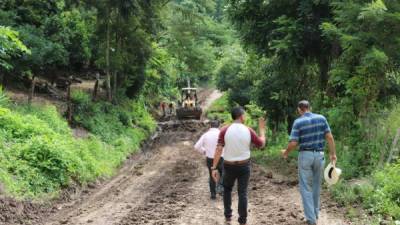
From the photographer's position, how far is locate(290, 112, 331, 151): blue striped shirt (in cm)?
904

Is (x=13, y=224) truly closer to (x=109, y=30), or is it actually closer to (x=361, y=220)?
(x=361, y=220)

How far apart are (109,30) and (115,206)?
55.6ft

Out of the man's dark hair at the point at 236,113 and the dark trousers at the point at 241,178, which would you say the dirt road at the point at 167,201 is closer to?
the dark trousers at the point at 241,178

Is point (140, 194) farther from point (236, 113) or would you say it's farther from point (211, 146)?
point (236, 113)

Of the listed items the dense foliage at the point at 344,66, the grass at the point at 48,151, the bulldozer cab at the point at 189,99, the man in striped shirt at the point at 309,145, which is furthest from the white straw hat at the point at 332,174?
→ the bulldozer cab at the point at 189,99

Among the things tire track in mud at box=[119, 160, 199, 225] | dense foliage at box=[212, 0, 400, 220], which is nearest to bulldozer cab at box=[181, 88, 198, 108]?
dense foliage at box=[212, 0, 400, 220]

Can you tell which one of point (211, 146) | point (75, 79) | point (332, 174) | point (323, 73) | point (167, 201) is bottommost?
point (167, 201)

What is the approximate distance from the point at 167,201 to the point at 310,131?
4588mm

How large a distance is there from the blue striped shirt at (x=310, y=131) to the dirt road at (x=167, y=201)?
164cm

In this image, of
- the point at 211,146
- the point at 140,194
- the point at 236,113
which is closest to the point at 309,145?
the point at 236,113

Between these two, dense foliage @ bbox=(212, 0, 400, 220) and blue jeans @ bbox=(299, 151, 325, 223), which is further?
dense foliage @ bbox=(212, 0, 400, 220)

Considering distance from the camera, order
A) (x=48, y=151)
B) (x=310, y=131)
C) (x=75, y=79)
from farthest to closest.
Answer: (x=75, y=79) → (x=48, y=151) → (x=310, y=131)

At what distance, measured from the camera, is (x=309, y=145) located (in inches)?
357

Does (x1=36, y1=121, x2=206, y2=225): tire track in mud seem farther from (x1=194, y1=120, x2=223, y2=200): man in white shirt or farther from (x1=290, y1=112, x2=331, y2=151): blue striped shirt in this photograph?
(x1=290, y1=112, x2=331, y2=151): blue striped shirt
